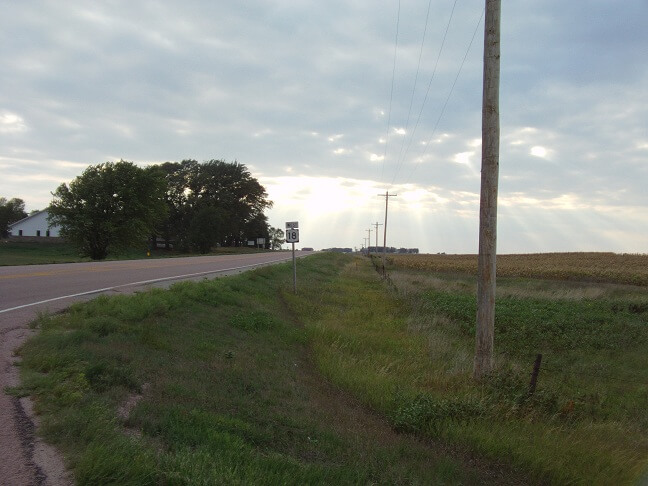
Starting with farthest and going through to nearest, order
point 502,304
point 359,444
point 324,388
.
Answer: point 502,304 < point 324,388 < point 359,444

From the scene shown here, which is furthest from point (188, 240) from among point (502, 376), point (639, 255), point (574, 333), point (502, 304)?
point (502, 376)

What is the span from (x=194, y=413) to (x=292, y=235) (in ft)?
50.3

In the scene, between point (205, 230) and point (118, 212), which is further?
point (205, 230)

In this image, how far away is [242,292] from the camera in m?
18.0

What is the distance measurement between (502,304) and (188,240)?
238 ft

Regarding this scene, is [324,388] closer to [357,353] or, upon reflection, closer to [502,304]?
[357,353]

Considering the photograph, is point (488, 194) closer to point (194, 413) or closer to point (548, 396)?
point (548, 396)

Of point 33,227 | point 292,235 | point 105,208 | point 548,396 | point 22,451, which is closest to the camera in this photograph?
point 22,451

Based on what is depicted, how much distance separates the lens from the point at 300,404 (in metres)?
7.10

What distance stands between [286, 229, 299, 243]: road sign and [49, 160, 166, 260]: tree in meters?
43.7

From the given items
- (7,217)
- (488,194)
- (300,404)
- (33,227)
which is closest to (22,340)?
(300,404)

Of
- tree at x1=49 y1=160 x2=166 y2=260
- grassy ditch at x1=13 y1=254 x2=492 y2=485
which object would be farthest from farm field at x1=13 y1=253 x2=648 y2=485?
tree at x1=49 y1=160 x2=166 y2=260

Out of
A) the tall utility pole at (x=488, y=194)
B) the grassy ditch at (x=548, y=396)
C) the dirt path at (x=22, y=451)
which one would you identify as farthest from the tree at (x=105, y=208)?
the dirt path at (x=22, y=451)

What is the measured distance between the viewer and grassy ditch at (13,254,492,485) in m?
4.22
